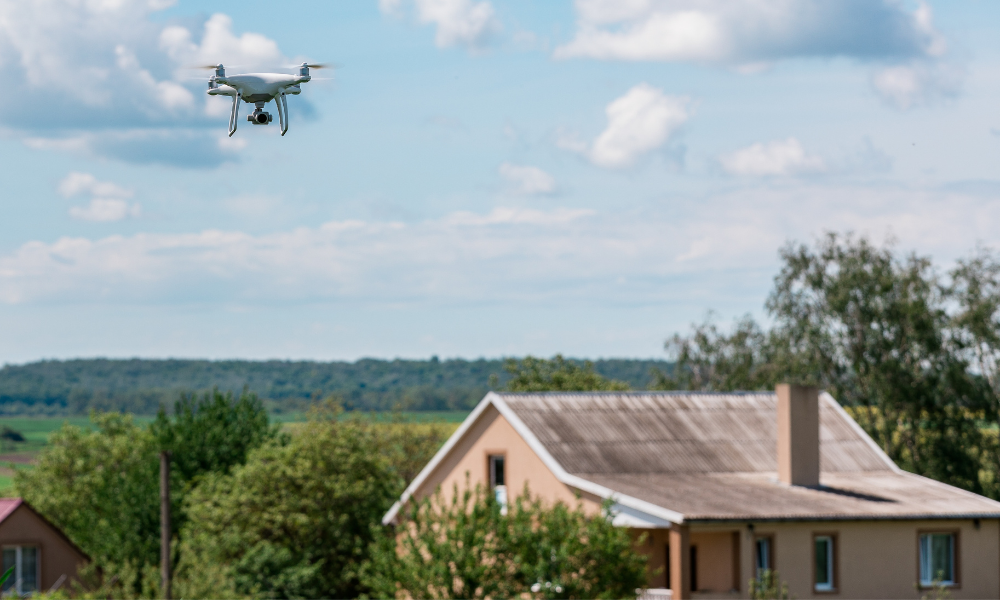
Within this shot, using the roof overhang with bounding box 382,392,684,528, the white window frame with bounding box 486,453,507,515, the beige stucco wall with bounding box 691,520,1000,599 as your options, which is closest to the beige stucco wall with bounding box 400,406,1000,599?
the beige stucco wall with bounding box 691,520,1000,599

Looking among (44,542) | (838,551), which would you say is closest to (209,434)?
(44,542)

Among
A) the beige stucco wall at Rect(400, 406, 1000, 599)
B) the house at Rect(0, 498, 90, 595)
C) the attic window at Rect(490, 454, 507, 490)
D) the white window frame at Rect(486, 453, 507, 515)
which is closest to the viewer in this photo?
the beige stucco wall at Rect(400, 406, 1000, 599)

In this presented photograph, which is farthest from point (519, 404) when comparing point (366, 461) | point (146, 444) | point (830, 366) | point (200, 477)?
point (830, 366)

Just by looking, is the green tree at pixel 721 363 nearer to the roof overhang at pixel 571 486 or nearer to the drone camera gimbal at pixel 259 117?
the roof overhang at pixel 571 486

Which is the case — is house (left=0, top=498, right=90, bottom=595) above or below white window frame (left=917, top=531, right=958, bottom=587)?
below

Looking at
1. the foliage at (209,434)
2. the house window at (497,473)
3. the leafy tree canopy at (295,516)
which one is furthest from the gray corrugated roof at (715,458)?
the foliage at (209,434)

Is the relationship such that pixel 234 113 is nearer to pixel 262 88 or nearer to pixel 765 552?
pixel 262 88

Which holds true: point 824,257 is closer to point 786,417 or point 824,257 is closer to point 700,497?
point 786,417

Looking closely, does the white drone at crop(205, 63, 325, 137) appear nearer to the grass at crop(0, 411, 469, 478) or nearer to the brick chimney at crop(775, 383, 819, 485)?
the brick chimney at crop(775, 383, 819, 485)
